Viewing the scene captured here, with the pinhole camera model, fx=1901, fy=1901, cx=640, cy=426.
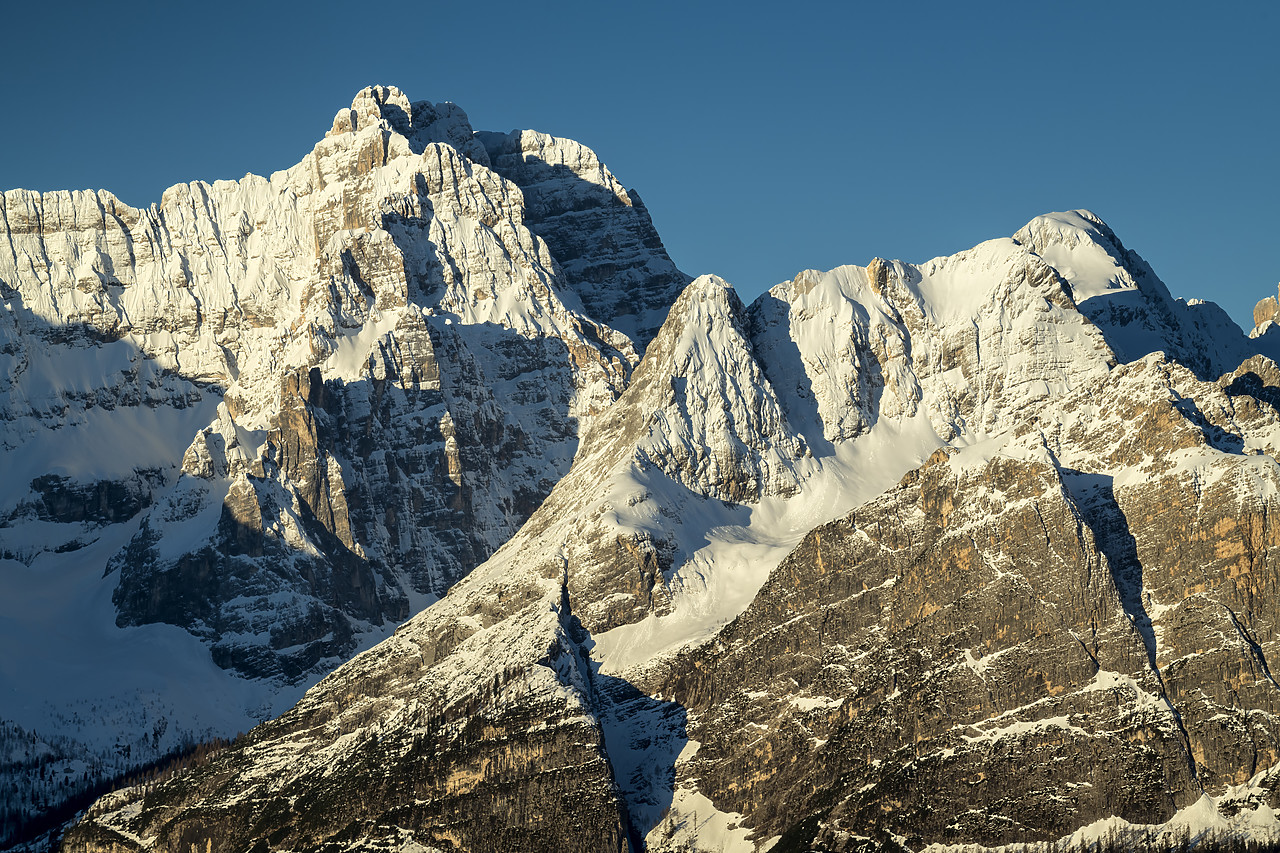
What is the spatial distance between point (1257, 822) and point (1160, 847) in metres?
10.5

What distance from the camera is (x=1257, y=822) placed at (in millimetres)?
199750

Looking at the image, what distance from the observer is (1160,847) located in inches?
7869
